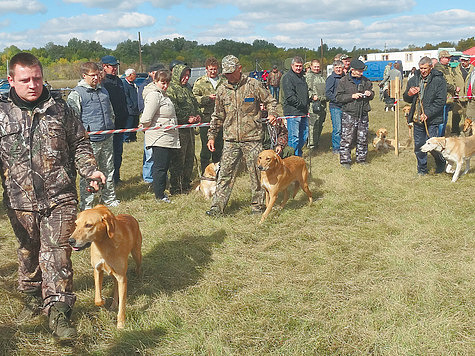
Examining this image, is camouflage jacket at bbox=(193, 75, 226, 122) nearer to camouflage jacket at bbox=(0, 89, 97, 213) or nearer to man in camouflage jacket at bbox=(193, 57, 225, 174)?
man in camouflage jacket at bbox=(193, 57, 225, 174)

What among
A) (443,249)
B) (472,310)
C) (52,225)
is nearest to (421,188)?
(443,249)

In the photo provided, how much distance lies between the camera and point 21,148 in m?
2.92

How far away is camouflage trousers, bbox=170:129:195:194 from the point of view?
704cm

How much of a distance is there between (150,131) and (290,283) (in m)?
3.49

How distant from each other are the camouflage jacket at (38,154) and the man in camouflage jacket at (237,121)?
9.09ft

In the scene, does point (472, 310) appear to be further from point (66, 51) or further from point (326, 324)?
point (66, 51)

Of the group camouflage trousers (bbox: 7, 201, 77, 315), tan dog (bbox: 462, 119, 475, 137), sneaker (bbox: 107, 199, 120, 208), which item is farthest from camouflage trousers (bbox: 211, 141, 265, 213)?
tan dog (bbox: 462, 119, 475, 137)

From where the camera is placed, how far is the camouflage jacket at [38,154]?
9.53 feet

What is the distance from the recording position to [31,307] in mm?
3465

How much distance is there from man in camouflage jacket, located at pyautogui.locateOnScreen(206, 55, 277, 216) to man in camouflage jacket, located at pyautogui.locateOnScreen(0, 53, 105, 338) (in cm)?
273

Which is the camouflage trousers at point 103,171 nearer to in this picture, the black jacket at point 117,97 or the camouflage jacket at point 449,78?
the black jacket at point 117,97

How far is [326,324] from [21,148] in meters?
2.54

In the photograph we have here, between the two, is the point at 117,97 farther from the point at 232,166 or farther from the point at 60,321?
the point at 60,321

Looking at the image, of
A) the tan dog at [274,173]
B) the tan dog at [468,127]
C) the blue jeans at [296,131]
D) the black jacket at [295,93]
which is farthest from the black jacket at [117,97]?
the tan dog at [468,127]
